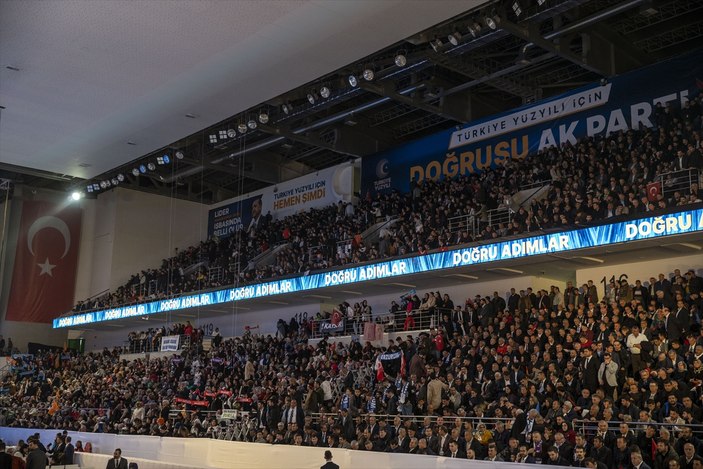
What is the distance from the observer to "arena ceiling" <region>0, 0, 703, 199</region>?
14539mm

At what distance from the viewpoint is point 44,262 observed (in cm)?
3966

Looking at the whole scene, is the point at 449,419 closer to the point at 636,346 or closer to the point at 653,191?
the point at 636,346

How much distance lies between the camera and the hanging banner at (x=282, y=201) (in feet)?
109

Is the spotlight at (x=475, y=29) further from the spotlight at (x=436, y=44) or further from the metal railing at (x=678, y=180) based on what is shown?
the metal railing at (x=678, y=180)

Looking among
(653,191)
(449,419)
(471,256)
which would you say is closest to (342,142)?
(471,256)

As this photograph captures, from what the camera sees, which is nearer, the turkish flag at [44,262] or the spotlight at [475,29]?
the spotlight at [475,29]

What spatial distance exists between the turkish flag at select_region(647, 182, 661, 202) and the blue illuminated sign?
59 centimetres

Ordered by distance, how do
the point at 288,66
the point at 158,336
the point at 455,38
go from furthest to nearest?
1. the point at 158,336
2. the point at 455,38
3. the point at 288,66

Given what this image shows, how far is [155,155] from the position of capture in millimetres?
28625

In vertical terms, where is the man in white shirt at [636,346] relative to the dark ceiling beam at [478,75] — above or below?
below

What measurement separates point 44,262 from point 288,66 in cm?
2746

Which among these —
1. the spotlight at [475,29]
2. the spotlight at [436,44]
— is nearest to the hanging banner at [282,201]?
the spotlight at [436,44]

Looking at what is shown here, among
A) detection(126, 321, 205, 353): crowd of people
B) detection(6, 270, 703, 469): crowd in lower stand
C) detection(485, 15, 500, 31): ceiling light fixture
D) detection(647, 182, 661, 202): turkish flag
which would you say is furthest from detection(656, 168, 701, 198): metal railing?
detection(126, 321, 205, 353): crowd of people

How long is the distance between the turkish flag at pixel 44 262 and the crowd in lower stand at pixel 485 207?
5.24 metres
